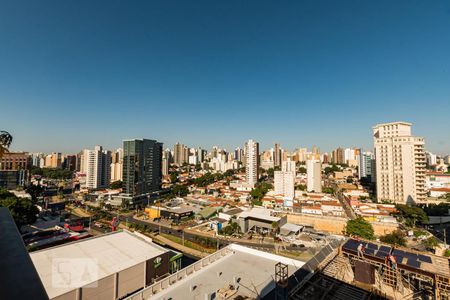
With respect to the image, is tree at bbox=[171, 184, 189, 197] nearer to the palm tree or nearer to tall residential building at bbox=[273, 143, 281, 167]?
the palm tree

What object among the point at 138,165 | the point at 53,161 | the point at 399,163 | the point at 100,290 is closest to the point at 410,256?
the point at 100,290

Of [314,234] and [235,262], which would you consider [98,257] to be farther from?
[314,234]

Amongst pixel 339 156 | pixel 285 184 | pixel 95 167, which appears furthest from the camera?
pixel 339 156

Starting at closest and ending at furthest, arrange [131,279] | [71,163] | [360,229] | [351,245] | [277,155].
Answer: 1. [351,245]
2. [131,279]
3. [360,229]
4. [71,163]
5. [277,155]

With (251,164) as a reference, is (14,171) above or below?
below

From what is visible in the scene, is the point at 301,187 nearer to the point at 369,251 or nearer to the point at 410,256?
the point at 410,256

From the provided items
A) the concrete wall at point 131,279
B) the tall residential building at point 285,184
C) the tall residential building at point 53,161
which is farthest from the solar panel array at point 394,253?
the tall residential building at point 53,161

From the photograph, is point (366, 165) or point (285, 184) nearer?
point (285, 184)
